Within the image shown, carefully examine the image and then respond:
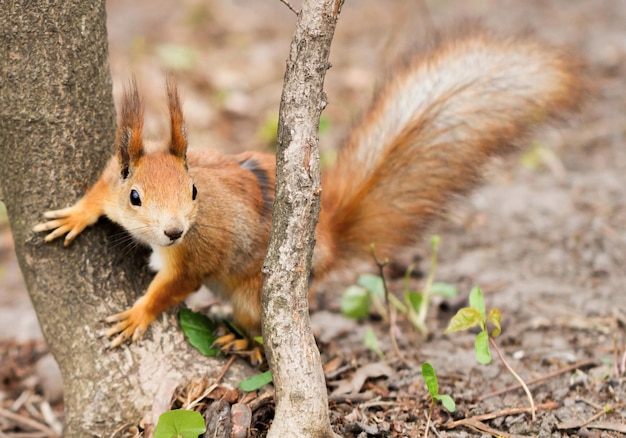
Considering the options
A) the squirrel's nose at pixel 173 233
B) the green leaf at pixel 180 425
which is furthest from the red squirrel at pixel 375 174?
the green leaf at pixel 180 425

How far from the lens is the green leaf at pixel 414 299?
306 cm

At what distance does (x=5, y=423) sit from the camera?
9.61 ft

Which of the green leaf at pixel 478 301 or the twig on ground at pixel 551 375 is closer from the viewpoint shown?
the green leaf at pixel 478 301

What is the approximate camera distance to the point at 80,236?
2318 mm

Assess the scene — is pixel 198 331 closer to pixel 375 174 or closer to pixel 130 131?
pixel 130 131

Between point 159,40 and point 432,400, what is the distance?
533 centimetres

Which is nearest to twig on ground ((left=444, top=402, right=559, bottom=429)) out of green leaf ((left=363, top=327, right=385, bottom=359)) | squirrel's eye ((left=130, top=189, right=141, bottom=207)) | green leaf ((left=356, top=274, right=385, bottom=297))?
green leaf ((left=363, top=327, right=385, bottom=359))

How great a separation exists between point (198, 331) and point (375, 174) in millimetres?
907

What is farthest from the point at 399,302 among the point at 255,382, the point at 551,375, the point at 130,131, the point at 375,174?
the point at 130,131

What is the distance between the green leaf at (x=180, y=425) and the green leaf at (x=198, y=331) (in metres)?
0.43

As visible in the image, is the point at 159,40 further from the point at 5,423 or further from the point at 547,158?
the point at 5,423

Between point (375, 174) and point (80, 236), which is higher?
point (375, 174)

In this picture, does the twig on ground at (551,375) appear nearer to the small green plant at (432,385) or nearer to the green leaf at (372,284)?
the small green plant at (432,385)

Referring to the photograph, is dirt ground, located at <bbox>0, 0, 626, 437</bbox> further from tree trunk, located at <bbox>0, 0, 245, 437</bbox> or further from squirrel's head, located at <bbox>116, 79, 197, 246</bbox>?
squirrel's head, located at <bbox>116, 79, 197, 246</bbox>
